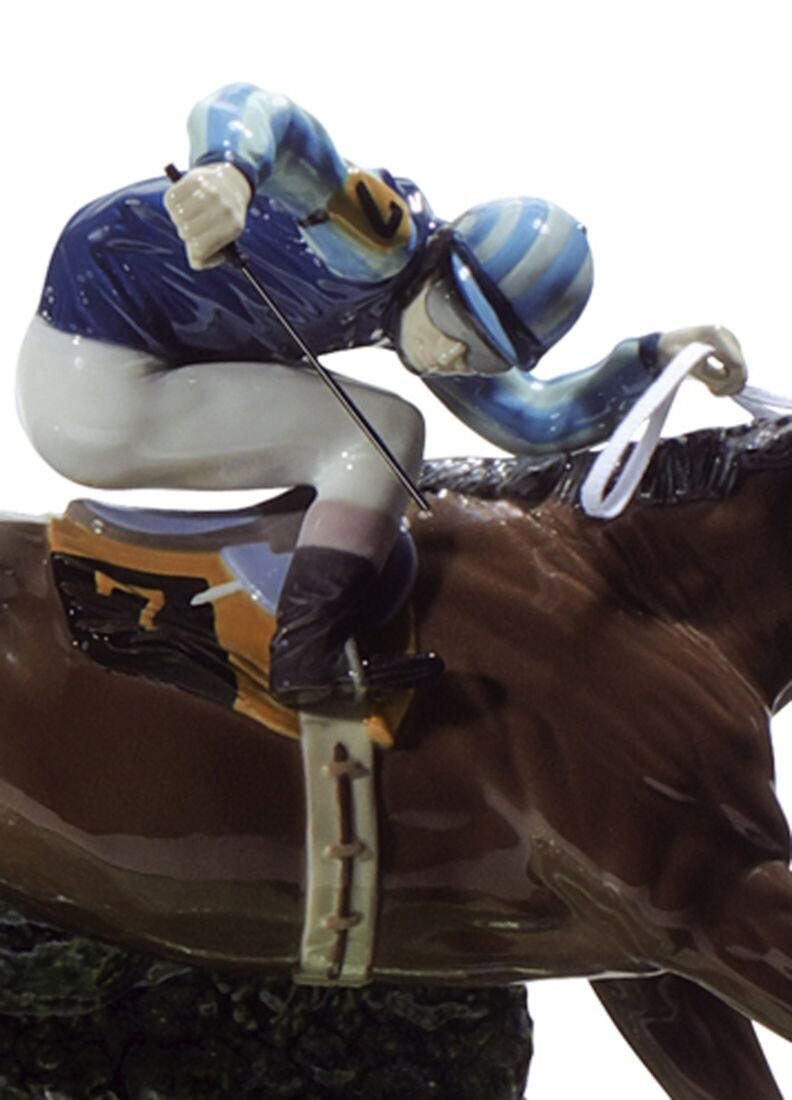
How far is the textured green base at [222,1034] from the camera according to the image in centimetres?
167

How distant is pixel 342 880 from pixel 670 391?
1.45 ft

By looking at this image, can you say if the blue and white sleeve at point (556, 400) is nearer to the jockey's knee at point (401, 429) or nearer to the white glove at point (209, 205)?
the jockey's knee at point (401, 429)

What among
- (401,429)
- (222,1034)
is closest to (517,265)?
(401,429)

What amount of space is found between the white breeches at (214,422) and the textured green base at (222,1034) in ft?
1.25

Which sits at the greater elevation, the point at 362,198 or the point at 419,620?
the point at 362,198

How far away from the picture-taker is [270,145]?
144 cm

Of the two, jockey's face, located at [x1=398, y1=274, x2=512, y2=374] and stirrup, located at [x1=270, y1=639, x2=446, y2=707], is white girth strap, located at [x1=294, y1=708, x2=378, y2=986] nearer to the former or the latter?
stirrup, located at [x1=270, y1=639, x2=446, y2=707]

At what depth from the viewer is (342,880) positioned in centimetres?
157

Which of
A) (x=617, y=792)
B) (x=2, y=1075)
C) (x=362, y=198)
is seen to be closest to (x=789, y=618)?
(x=617, y=792)

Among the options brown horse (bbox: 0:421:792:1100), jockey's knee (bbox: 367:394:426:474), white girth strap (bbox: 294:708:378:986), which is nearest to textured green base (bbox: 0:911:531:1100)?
brown horse (bbox: 0:421:792:1100)

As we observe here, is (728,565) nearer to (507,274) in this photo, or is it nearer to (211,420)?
(507,274)

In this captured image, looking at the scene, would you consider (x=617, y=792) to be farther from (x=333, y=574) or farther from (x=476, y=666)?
(x=333, y=574)

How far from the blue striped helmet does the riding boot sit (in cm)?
21

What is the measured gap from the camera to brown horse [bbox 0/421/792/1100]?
1.56 m
